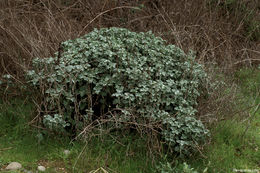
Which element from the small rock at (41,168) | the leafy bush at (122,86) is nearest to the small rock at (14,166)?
the small rock at (41,168)

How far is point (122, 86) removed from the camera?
12.9 feet

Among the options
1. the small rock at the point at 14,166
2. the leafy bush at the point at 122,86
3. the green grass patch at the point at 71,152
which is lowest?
the green grass patch at the point at 71,152

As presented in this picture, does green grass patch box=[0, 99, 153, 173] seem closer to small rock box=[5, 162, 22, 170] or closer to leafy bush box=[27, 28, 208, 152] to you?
small rock box=[5, 162, 22, 170]

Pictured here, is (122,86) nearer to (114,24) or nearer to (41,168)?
(41,168)

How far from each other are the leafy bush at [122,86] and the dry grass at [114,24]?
0.47 meters

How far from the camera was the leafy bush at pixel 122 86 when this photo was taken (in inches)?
148

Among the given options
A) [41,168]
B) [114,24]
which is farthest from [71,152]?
[114,24]

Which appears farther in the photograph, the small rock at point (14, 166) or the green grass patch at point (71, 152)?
the green grass patch at point (71, 152)

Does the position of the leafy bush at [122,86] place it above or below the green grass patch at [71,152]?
above

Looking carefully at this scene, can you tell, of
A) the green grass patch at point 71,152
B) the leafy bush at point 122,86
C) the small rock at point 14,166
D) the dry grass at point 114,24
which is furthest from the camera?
the dry grass at point 114,24

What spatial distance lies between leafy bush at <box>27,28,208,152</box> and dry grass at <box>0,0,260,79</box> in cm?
47

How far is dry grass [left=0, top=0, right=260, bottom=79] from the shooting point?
16.1 ft

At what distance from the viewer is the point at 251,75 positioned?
6355 mm

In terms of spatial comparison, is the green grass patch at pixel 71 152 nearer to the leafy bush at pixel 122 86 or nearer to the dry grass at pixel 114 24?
the leafy bush at pixel 122 86
